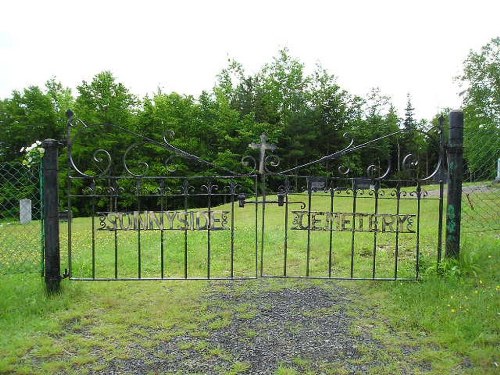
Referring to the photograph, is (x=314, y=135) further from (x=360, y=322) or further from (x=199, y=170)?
(x=360, y=322)

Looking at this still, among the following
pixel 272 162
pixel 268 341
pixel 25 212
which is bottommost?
pixel 268 341

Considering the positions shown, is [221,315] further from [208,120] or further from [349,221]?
[208,120]

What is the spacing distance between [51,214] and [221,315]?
7.03 feet

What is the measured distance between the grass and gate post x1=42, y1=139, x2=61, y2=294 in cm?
19

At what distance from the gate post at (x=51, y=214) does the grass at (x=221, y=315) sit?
0.63 ft

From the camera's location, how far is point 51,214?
434cm

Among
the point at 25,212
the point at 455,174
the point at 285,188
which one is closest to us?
the point at 285,188

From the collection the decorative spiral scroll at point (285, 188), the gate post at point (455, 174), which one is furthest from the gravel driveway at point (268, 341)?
the gate post at point (455, 174)

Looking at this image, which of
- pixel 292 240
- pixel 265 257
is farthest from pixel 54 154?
pixel 292 240

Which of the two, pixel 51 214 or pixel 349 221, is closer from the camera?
pixel 51 214

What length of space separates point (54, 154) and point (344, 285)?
3.73 metres

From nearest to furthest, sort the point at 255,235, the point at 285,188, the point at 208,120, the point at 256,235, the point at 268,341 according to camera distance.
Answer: the point at 268,341 → the point at 285,188 → the point at 256,235 → the point at 255,235 → the point at 208,120

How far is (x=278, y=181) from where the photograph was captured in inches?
907

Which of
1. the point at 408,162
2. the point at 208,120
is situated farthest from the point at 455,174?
the point at 208,120
